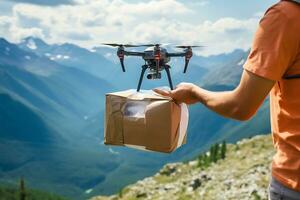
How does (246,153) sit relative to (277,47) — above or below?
below

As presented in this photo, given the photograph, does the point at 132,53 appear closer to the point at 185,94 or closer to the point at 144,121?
the point at 144,121

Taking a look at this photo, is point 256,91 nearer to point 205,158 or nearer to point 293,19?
point 293,19

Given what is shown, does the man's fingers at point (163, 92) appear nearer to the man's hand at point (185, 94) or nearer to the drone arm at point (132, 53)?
the man's hand at point (185, 94)

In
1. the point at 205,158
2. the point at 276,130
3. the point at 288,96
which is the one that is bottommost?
the point at 205,158

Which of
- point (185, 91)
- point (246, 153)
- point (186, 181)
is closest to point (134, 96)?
point (185, 91)

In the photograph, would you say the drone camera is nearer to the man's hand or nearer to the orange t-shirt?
the man's hand

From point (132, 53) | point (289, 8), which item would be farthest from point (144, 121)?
point (289, 8)

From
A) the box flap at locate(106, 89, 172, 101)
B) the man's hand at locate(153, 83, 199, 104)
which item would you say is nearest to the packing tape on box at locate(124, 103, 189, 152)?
the box flap at locate(106, 89, 172, 101)

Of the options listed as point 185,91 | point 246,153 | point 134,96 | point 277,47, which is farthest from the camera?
point 246,153
